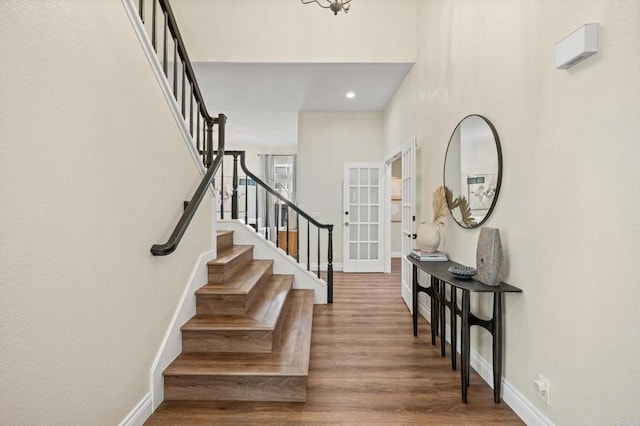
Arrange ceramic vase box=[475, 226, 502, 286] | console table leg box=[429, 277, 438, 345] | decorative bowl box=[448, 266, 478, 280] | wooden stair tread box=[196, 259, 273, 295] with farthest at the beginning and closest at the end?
console table leg box=[429, 277, 438, 345]
wooden stair tread box=[196, 259, 273, 295]
decorative bowl box=[448, 266, 478, 280]
ceramic vase box=[475, 226, 502, 286]

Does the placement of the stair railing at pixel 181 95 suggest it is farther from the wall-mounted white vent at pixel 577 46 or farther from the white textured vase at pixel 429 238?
the wall-mounted white vent at pixel 577 46

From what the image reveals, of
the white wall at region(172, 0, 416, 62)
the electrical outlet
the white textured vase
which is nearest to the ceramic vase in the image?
the electrical outlet

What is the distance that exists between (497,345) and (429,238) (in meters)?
1.15

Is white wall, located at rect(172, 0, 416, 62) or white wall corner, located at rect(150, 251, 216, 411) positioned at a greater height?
white wall, located at rect(172, 0, 416, 62)

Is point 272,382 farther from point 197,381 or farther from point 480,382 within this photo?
point 480,382

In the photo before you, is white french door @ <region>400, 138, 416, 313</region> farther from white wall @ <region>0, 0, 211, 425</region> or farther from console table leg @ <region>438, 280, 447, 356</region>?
white wall @ <region>0, 0, 211, 425</region>

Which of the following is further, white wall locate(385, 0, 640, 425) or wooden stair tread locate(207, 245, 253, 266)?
wooden stair tread locate(207, 245, 253, 266)

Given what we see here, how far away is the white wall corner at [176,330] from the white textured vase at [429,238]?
195 centimetres

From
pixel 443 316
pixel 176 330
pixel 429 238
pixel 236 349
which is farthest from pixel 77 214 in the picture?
pixel 443 316

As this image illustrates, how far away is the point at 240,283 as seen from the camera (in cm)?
291

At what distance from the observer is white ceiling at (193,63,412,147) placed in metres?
4.16

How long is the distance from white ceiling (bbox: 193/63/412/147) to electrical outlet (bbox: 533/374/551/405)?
351 cm

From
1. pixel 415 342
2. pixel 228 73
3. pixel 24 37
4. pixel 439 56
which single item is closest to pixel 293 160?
pixel 228 73

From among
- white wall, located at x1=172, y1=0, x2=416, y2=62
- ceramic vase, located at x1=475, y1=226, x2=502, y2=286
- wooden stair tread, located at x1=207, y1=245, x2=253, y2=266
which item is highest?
white wall, located at x1=172, y1=0, x2=416, y2=62
